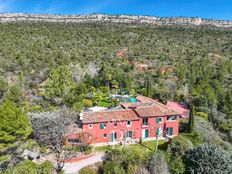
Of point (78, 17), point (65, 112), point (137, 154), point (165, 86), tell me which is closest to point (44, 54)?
point (165, 86)

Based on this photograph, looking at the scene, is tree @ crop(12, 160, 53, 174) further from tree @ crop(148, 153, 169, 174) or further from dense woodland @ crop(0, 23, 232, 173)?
tree @ crop(148, 153, 169, 174)

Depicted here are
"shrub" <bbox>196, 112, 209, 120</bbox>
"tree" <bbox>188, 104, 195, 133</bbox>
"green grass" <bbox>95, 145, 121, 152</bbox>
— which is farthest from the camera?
"shrub" <bbox>196, 112, 209, 120</bbox>

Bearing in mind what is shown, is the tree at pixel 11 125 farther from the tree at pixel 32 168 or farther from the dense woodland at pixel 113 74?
the tree at pixel 32 168

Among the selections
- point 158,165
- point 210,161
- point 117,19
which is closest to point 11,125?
point 158,165

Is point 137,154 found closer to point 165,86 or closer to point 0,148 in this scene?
point 0,148

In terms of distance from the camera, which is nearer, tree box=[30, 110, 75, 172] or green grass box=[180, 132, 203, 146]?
tree box=[30, 110, 75, 172]

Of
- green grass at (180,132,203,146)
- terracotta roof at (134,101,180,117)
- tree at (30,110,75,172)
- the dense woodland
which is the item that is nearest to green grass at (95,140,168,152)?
the dense woodland
